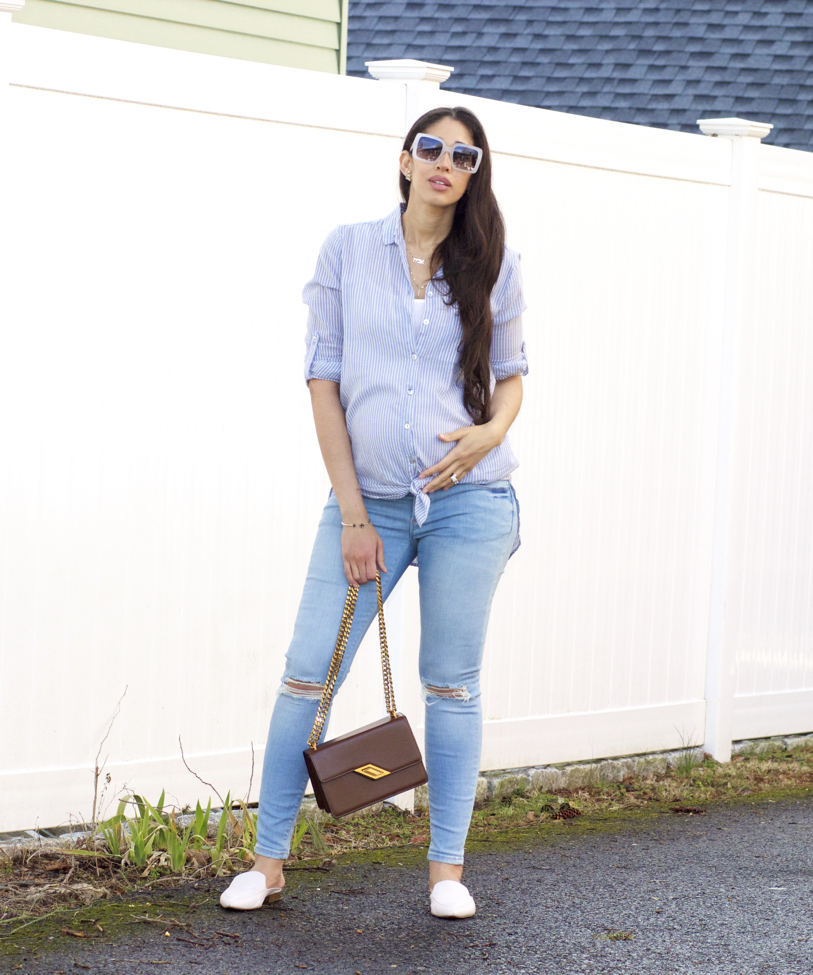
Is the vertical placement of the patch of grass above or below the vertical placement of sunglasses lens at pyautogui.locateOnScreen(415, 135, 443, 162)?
below

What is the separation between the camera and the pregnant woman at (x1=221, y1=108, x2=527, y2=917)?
10.1 feet

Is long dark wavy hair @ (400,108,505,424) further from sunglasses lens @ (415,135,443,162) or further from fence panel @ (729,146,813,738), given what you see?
fence panel @ (729,146,813,738)

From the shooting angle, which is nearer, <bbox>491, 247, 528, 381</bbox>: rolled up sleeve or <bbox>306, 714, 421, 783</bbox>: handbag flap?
<bbox>306, 714, 421, 783</bbox>: handbag flap

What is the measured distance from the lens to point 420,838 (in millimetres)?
3938

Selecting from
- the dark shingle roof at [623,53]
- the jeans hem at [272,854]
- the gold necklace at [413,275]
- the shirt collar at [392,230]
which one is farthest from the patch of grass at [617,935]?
the dark shingle roof at [623,53]

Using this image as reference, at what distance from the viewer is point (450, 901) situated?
10.4 feet

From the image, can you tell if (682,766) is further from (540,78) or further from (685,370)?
(540,78)

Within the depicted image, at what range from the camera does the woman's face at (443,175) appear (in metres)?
3.04

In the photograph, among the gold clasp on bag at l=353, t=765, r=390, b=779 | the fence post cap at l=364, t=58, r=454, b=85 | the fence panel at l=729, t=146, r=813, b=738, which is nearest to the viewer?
the gold clasp on bag at l=353, t=765, r=390, b=779

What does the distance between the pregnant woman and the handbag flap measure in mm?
101

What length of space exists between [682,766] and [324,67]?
3278mm

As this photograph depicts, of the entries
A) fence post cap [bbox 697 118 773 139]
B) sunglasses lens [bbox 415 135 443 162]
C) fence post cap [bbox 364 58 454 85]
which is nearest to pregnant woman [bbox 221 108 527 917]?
sunglasses lens [bbox 415 135 443 162]

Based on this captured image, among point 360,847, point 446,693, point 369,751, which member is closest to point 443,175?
point 446,693

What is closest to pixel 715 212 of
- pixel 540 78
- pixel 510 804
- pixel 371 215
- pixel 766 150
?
pixel 766 150
